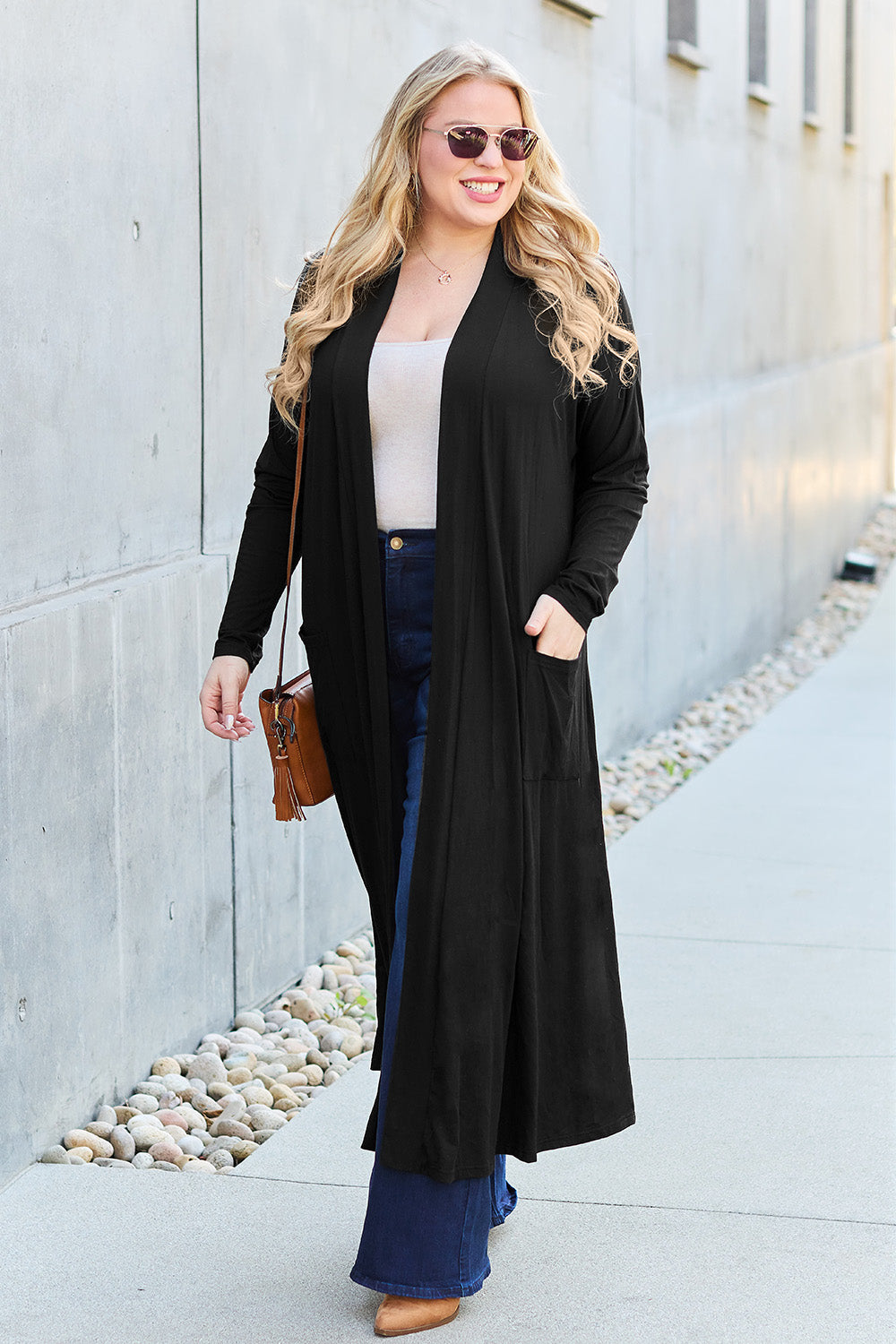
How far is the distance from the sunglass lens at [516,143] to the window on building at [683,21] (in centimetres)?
656

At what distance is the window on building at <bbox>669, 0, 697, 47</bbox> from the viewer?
903cm

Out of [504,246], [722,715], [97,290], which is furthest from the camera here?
[722,715]

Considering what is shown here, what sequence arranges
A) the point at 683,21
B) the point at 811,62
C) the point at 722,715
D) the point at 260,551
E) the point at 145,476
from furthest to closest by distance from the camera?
the point at 811,62 → the point at 722,715 → the point at 683,21 → the point at 145,476 → the point at 260,551

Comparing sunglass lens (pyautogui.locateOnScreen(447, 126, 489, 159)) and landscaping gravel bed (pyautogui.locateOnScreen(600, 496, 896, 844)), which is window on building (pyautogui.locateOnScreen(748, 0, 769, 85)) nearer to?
landscaping gravel bed (pyautogui.locateOnScreen(600, 496, 896, 844))

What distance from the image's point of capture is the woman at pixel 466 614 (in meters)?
2.87

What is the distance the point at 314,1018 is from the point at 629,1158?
1210mm

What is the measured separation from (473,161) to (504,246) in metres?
0.16

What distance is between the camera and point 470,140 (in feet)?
9.48

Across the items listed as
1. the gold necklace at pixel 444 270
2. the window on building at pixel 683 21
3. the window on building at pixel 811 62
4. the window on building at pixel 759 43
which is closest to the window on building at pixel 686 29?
the window on building at pixel 683 21

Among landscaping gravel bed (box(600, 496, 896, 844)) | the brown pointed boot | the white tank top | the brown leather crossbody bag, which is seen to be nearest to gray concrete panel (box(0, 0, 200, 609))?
the brown leather crossbody bag

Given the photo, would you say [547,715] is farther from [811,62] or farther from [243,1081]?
[811,62]

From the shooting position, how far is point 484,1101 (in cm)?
289

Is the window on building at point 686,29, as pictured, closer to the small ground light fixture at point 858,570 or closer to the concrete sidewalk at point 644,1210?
the concrete sidewalk at point 644,1210

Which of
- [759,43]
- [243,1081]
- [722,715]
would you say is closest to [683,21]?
[759,43]
